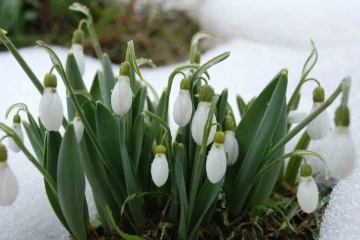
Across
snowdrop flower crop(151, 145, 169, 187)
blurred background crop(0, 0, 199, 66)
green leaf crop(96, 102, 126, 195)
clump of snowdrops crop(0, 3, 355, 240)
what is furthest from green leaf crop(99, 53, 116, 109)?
blurred background crop(0, 0, 199, 66)

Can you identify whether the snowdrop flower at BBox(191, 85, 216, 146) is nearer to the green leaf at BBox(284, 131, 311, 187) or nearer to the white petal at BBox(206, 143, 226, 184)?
the white petal at BBox(206, 143, 226, 184)

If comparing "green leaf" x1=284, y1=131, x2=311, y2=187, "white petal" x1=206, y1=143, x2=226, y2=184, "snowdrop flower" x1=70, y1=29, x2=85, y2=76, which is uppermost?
"snowdrop flower" x1=70, y1=29, x2=85, y2=76

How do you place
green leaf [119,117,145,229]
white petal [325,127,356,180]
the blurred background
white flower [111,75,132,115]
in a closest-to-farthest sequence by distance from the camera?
1. white petal [325,127,356,180]
2. white flower [111,75,132,115]
3. green leaf [119,117,145,229]
4. the blurred background

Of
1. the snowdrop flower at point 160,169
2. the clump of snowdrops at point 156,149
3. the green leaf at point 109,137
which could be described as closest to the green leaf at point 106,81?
the clump of snowdrops at point 156,149

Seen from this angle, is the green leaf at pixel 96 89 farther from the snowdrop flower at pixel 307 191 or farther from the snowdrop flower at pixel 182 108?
the snowdrop flower at pixel 307 191

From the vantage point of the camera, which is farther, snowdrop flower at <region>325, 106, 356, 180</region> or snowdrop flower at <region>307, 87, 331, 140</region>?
snowdrop flower at <region>307, 87, 331, 140</region>

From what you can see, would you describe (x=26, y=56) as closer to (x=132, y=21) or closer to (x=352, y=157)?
(x=132, y=21)

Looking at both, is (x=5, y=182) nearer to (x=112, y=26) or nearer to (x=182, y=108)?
(x=182, y=108)

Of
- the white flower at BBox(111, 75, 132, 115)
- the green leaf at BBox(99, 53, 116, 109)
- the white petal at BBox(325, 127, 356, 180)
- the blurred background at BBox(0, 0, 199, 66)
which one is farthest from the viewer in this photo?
the blurred background at BBox(0, 0, 199, 66)
